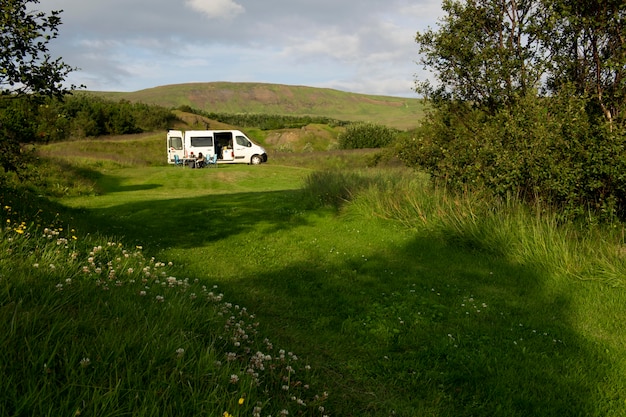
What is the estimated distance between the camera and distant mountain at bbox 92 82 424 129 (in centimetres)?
16262

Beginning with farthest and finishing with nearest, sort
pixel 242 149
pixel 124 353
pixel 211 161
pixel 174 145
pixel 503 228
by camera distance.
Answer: pixel 174 145 → pixel 242 149 → pixel 211 161 → pixel 503 228 → pixel 124 353

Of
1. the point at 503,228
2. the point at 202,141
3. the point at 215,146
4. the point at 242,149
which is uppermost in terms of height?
the point at 202,141

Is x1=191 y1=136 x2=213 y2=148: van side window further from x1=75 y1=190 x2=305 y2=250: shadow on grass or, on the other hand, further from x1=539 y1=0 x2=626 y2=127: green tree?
x1=539 y1=0 x2=626 y2=127: green tree

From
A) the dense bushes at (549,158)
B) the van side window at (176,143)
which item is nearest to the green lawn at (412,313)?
the dense bushes at (549,158)

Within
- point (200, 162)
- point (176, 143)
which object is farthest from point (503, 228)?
point (176, 143)

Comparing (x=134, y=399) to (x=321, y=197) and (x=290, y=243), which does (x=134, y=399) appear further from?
(x=321, y=197)

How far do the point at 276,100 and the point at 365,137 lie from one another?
13793 centimetres

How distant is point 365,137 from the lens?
46.3 meters

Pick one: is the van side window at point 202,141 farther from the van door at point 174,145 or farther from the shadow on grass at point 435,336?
the shadow on grass at point 435,336

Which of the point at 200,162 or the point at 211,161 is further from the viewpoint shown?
the point at 211,161

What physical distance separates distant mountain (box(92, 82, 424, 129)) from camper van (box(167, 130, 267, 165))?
122 metres

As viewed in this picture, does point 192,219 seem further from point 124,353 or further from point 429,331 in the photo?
point 124,353

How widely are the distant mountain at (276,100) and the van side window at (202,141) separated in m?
123

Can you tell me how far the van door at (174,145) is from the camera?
36.7 m
